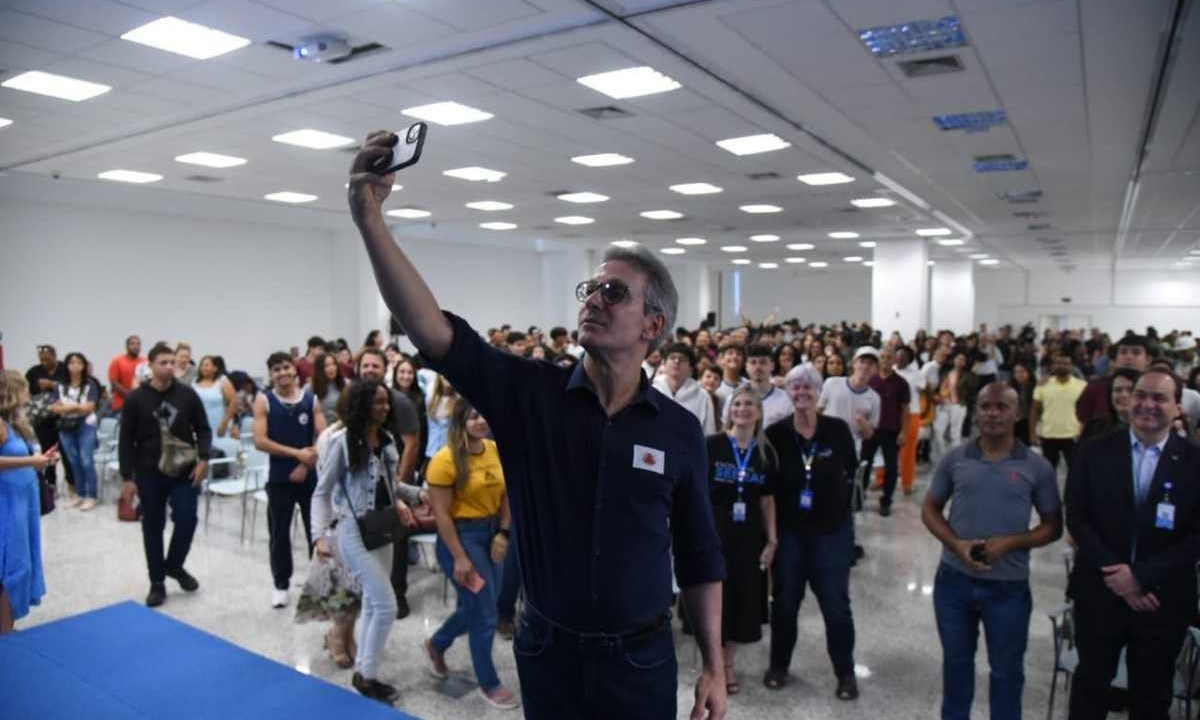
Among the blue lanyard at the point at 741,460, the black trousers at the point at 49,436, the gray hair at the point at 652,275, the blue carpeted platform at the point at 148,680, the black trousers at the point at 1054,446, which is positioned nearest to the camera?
the gray hair at the point at 652,275

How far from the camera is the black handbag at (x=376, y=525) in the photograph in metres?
3.68

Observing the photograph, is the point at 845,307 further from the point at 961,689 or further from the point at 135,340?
the point at 961,689

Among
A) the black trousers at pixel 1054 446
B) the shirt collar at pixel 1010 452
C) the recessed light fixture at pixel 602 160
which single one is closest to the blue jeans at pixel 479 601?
the shirt collar at pixel 1010 452

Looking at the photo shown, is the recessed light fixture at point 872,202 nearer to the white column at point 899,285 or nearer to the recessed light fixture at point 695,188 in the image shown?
the recessed light fixture at point 695,188

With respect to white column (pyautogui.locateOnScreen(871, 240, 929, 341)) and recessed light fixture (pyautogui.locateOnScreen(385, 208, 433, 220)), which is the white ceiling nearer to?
recessed light fixture (pyautogui.locateOnScreen(385, 208, 433, 220))

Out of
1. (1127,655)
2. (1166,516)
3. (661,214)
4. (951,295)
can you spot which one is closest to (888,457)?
(1127,655)

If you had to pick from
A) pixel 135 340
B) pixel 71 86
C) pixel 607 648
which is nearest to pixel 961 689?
pixel 607 648

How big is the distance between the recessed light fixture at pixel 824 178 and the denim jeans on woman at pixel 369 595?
7925 millimetres

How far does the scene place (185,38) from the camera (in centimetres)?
493

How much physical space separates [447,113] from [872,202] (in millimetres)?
7920

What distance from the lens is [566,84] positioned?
5.88 metres

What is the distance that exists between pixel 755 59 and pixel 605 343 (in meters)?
4.53

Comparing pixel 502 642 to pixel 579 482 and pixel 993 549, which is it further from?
pixel 579 482

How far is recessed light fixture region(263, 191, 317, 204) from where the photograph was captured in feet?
37.8
